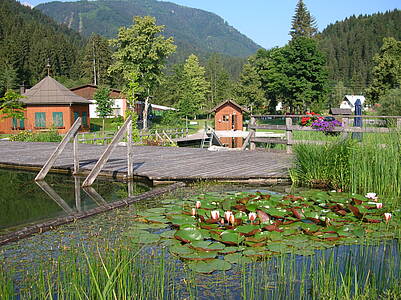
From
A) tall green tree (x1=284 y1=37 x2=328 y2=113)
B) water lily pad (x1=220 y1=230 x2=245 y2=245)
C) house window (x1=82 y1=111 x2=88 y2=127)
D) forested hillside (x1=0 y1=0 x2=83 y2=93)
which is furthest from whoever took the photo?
forested hillside (x1=0 y1=0 x2=83 y2=93)

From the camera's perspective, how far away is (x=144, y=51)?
41.2 metres

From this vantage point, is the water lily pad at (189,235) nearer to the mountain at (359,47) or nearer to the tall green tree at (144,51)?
the tall green tree at (144,51)

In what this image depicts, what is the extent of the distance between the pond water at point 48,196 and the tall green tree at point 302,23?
5819 centimetres

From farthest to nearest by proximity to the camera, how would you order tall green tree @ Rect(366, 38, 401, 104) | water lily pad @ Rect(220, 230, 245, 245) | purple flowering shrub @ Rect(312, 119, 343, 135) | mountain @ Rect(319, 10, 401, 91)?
mountain @ Rect(319, 10, 401, 91)
tall green tree @ Rect(366, 38, 401, 104)
purple flowering shrub @ Rect(312, 119, 343, 135)
water lily pad @ Rect(220, 230, 245, 245)

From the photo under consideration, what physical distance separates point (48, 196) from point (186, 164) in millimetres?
3634

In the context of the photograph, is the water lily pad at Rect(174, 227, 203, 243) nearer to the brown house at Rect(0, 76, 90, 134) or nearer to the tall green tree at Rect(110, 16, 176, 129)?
the brown house at Rect(0, 76, 90, 134)

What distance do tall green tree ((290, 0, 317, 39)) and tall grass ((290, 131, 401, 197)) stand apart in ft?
191

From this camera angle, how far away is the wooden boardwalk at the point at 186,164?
8.59 metres

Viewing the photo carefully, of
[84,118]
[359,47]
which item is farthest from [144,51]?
[359,47]

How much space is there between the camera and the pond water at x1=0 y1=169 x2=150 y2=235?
20.8ft

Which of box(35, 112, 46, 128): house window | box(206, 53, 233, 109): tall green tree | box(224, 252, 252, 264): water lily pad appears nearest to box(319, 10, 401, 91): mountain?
box(206, 53, 233, 109): tall green tree

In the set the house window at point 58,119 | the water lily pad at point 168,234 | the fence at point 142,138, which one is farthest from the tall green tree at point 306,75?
the water lily pad at point 168,234

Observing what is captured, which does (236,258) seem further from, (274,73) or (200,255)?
(274,73)

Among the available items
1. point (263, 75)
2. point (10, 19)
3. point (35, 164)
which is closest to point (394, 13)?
point (263, 75)
